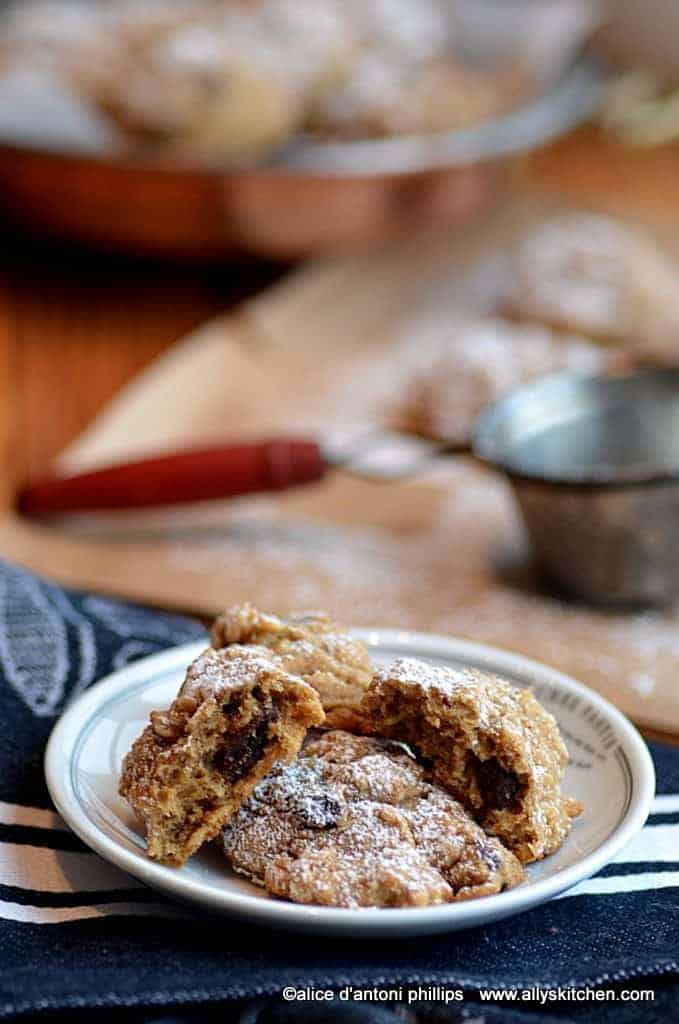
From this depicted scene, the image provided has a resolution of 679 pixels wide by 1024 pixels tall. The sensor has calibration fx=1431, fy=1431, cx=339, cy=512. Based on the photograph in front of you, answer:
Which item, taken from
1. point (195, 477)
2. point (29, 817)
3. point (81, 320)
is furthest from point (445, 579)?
point (81, 320)

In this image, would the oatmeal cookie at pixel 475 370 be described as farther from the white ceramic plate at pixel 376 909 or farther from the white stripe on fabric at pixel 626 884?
the white stripe on fabric at pixel 626 884

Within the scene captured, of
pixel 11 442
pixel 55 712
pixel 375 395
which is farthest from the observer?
pixel 375 395

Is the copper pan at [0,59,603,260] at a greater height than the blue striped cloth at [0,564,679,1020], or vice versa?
the copper pan at [0,59,603,260]

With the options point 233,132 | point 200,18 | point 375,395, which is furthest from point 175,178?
point 200,18

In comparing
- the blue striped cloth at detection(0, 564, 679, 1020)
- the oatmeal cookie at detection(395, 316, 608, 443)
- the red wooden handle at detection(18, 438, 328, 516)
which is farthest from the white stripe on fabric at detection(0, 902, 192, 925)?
the oatmeal cookie at detection(395, 316, 608, 443)

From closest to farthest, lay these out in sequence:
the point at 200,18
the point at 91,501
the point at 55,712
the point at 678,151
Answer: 1. the point at 55,712
2. the point at 91,501
3. the point at 200,18
4. the point at 678,151

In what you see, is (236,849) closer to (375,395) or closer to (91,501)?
(91,501)

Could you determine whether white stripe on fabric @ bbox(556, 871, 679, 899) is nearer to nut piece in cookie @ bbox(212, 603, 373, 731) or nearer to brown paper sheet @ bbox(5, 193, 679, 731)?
nut piece in cookie @ bbox(212, 603, 373, 731)
